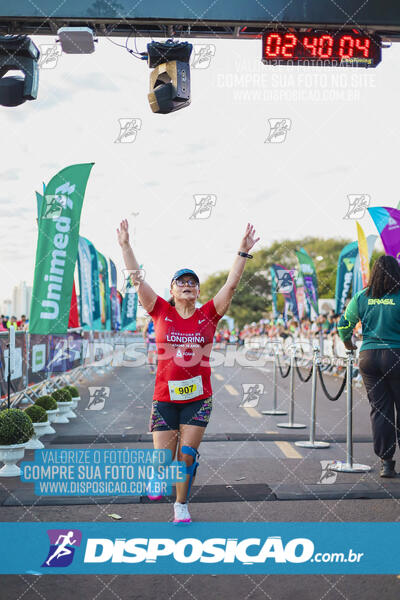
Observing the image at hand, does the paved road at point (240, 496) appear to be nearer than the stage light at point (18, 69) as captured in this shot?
Yes

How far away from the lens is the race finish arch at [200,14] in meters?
7.34

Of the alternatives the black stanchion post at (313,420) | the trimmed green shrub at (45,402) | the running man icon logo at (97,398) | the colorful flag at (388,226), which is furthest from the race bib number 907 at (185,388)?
the colorful flag at (388,226)

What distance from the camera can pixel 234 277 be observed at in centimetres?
530

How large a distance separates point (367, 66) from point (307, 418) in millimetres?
6093

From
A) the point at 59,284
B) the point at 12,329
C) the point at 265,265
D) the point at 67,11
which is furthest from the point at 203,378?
the point at 265,265

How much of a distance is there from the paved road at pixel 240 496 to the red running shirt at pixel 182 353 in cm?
97

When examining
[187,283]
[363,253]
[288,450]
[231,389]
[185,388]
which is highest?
[363,253]

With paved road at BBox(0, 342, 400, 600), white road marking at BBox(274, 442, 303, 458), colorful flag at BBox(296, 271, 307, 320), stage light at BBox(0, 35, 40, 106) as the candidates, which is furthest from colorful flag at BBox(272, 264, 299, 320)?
stage light at BBox(0, 35, 40, 106)

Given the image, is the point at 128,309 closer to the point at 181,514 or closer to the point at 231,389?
the point at 231,389

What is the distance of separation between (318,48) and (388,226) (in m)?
6.26

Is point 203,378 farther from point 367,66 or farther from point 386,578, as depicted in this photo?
point 367,66

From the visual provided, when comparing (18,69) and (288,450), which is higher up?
(18,69)

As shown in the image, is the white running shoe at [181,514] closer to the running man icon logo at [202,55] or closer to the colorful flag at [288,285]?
the running man icon logo at [202,55]

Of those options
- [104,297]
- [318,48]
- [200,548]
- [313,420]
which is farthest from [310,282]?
[200,548]
